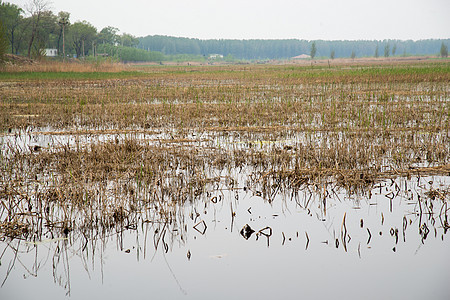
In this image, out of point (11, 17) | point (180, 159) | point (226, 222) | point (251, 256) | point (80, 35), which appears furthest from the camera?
point (80, 35)

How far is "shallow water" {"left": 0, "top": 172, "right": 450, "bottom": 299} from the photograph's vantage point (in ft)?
13.5

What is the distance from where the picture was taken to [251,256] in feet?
15.4

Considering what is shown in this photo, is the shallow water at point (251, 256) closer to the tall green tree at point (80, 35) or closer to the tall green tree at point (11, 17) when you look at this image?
the tall green tree at point (11, 17)

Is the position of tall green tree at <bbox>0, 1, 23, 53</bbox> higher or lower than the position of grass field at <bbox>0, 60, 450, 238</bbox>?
higher

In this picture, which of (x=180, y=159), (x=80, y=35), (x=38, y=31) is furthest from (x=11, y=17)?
(x=180, y=159)

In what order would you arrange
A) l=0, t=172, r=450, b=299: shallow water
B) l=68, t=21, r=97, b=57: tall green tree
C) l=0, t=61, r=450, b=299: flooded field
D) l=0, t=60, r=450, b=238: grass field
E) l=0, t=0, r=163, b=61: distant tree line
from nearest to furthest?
l=0, t=172, r=450, b=299: shallow water, l=0, t=61, r=450, b=299: flooded field, l=0, t=60, r=450, b=238: grass field, l=0, t=0, r=163, b=61: distant tree line, l=68, t=21, r=97, b=57: tall green tree

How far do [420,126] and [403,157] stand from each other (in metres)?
4.37

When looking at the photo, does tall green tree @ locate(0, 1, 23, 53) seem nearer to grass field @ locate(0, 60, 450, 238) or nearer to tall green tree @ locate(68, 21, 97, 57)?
tall green tree @ locate(68, 21, 97, 57)

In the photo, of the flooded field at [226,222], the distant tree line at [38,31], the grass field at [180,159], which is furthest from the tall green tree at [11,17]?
the flooded field at [226,222]

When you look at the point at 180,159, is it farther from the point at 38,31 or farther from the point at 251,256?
the point at 38,31

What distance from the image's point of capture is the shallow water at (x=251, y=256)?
13.5 feet

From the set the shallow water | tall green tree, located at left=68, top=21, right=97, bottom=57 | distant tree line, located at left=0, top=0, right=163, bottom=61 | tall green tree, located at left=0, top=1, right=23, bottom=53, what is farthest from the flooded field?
tall green tree, located at left=68, top=21, right=97, bottom=57

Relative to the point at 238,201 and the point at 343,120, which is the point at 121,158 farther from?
the point at 343,120

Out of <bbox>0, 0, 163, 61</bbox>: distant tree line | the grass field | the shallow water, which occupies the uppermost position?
<bbox>0, 0, 163, 61</bbox>: distant tree line
